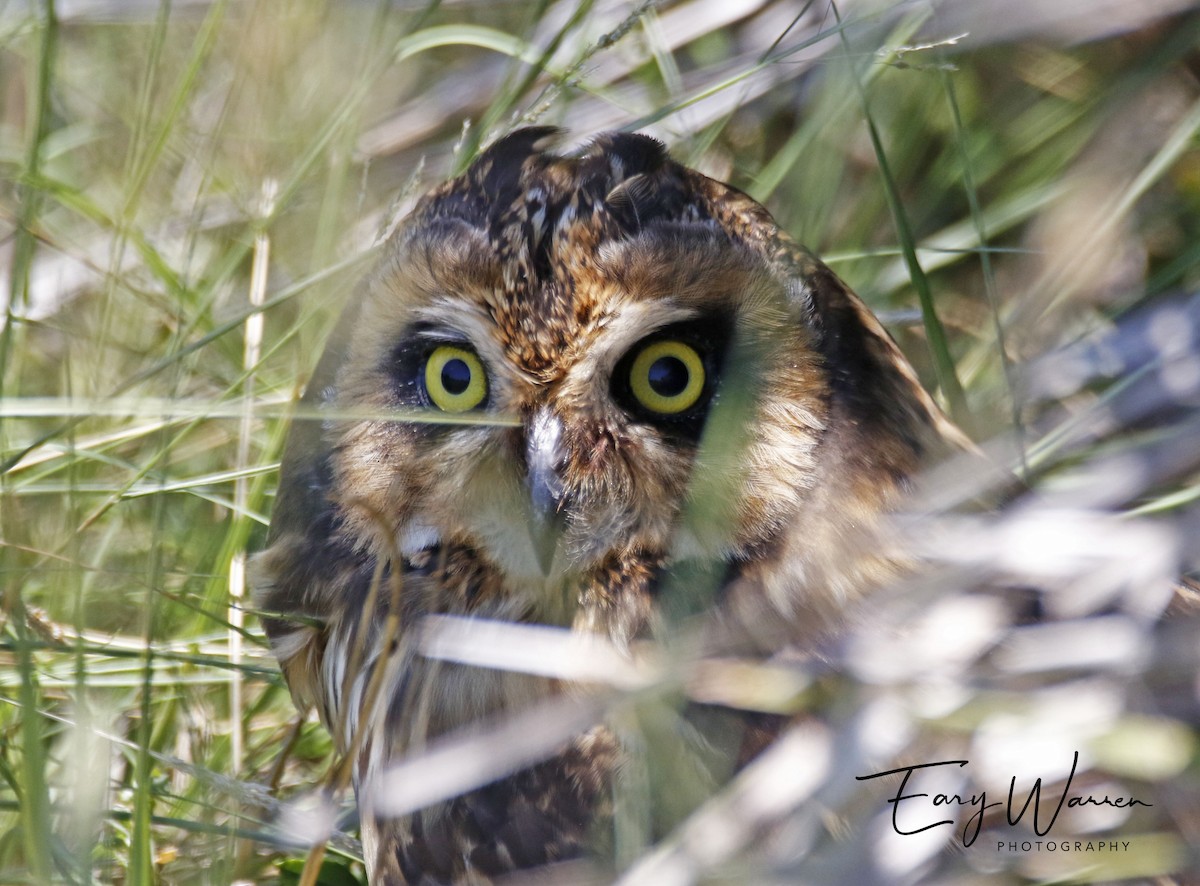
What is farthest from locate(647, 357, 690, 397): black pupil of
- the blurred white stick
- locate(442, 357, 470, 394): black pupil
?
the blurred white stick

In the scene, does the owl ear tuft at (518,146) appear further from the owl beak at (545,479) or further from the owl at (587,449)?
the owl beak at (545,479)

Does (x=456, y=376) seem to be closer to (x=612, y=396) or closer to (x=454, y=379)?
(x=454, y=379)

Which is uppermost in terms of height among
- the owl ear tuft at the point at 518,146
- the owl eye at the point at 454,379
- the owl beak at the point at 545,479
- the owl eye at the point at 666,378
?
the owl ear tuft at the point at 518,146

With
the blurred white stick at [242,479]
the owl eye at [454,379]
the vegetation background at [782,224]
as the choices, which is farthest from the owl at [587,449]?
the blurred white stick at [242,479]

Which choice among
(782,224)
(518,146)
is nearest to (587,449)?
(518,146)

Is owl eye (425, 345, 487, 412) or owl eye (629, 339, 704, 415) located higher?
owl eye (425, 345, 487, 412)

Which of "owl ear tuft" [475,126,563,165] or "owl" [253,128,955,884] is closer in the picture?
"owl" [253,128,955,884]

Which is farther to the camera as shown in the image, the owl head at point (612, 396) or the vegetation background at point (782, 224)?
the owl head at point (612, 396)

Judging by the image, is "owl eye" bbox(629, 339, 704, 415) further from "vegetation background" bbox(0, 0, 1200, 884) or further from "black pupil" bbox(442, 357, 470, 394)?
"vegetation background" bbox(0, 0, 1200, 884)
